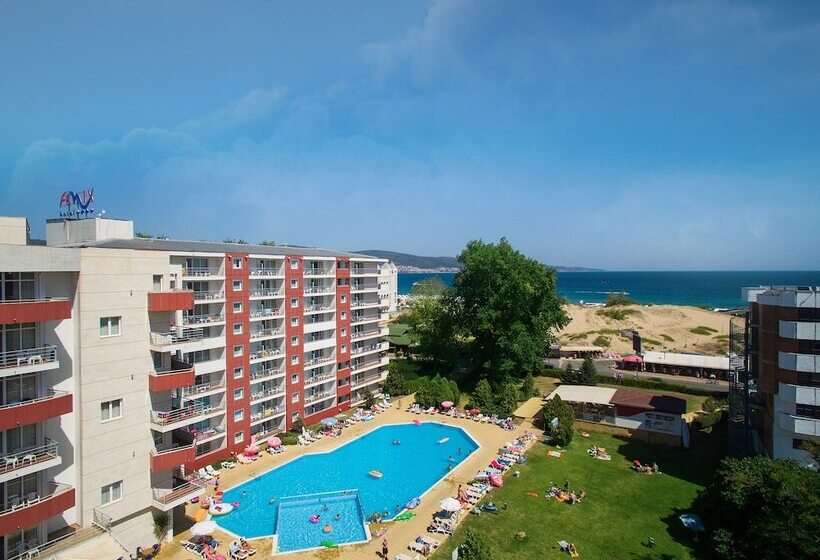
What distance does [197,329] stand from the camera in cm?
3694

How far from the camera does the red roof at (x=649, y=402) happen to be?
1710 inches

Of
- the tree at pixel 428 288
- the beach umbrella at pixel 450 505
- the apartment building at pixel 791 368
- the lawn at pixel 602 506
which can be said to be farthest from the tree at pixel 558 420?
the tree at pixel 428 288

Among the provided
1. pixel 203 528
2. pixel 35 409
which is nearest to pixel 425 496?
pixel 203 528

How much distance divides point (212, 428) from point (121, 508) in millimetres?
14770

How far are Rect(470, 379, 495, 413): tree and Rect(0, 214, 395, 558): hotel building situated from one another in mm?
23843

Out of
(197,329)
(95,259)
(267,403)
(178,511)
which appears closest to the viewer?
(95,259)

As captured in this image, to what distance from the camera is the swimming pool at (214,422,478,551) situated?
2959cm

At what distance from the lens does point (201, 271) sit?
124ft

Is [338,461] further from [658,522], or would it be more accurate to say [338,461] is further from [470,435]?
[658,522]

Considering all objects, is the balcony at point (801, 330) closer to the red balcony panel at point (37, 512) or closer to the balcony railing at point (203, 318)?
the balcony railing at point (203, 318)

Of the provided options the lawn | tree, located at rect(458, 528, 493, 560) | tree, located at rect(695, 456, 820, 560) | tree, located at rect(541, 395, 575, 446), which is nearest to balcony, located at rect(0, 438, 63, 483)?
tree, located at rect(458, 528, 493, 560)

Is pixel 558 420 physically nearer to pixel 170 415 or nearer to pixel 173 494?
pixel 173 494

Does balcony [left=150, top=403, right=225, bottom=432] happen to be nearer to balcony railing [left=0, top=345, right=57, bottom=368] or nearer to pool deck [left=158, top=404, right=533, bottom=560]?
balcony railing [left=0, top=345, right=57, bottom=368]

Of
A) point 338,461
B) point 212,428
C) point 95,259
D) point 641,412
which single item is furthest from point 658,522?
point 95,259
